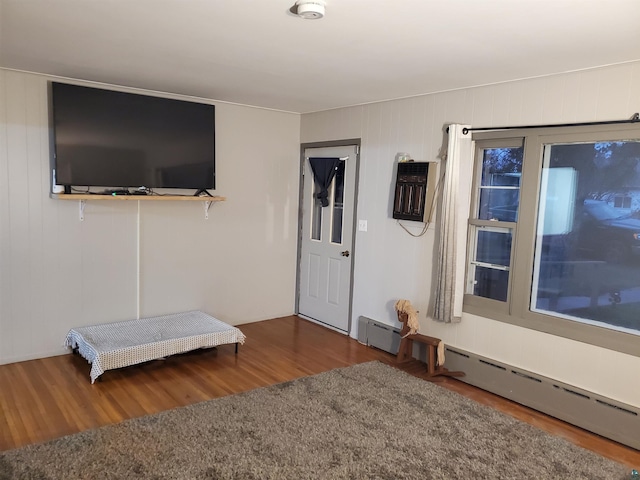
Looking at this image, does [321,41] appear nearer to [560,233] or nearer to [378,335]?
[560,233]

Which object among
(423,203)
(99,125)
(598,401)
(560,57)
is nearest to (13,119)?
A: (99,125)

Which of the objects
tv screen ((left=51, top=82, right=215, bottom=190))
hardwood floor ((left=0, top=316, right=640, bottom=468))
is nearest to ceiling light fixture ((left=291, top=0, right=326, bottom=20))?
tv screen ((left=51, top=82, right=215, bottom=190))

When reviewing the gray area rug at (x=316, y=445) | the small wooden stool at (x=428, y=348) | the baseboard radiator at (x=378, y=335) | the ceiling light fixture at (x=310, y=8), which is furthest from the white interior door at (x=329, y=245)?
the ceiling light fixture at (x=310, y=8)

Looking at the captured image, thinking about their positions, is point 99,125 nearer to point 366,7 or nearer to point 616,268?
point 366,7

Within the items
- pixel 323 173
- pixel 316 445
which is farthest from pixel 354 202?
pixel 316 445

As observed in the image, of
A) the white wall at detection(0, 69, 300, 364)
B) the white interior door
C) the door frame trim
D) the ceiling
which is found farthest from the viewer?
the white interior door

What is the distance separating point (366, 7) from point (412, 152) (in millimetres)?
2292

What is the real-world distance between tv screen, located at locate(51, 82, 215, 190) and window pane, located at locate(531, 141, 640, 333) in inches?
123

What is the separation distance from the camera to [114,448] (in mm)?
2848

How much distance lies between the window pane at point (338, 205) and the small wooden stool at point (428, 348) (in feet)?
4.49

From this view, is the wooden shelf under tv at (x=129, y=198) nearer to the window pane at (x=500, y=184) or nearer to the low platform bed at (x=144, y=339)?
the low platform bed at (x=144, y=339)

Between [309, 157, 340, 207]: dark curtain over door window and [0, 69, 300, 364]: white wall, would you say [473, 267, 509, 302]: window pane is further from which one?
[0, 69, 300, 364]: white wall

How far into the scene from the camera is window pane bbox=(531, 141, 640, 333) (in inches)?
127

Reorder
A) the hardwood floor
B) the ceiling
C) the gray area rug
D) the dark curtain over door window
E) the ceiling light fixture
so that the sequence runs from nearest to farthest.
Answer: the ceiling light fixture, the ceiling, the gray area rug, the hardwood floor, the dark curtain over door window
